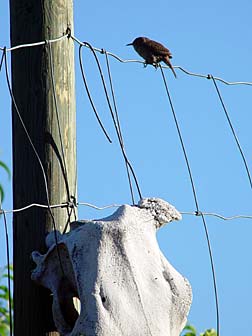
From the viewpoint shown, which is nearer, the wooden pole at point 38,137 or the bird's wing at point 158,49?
the wooden pole at point 38,137

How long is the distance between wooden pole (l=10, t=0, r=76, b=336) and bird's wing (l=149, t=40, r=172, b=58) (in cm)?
45

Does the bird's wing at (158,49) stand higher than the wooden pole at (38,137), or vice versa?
the bird's wing at (158,49)

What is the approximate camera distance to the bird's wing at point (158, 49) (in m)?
4.01

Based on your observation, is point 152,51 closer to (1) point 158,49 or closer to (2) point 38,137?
(1) point 158,49

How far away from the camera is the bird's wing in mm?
4012

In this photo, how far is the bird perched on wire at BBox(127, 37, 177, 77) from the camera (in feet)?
13.2

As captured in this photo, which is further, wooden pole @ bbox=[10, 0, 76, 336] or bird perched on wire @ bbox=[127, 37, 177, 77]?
bird perched on wire @ bbox=[127, 37, 177, 77]

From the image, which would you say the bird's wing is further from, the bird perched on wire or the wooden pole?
the wooden pole

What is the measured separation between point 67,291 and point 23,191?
341 mm

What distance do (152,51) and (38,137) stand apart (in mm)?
691

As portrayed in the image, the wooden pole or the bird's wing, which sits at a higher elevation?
the bird's wing

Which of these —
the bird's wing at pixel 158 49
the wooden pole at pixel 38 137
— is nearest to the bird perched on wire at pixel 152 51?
the bird's wing at pixel 158 49

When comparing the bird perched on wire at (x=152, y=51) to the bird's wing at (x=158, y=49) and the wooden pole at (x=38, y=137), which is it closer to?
the bird's wing at (x=158, y=49)

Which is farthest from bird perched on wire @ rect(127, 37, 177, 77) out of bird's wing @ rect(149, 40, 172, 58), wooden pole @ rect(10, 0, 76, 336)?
wooden pole @ rect(10, 0, 76, 336)
